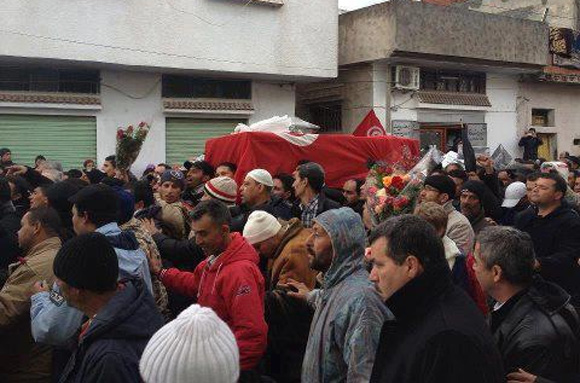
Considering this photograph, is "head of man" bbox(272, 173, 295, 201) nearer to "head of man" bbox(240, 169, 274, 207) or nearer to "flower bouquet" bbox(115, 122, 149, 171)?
"head of man" bbox(240, 169, 274, 207)

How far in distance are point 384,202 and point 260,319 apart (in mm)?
1333

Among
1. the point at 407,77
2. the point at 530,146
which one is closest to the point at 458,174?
the point at 407,77

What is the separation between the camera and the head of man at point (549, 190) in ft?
19.2

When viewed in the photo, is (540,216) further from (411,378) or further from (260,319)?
(411,378)

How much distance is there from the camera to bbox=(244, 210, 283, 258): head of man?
4.74 metres

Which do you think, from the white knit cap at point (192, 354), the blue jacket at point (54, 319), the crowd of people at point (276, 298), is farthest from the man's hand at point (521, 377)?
the blue jacket at point (54, 319)

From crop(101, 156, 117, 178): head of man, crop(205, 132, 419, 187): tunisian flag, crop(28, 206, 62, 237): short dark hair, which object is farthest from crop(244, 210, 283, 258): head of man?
crop(101, 156, 117, 178): head of man

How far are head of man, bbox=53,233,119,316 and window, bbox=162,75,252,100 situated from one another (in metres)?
12.5

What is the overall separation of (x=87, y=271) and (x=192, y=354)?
3.46 ft

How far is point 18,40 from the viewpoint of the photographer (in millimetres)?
12484

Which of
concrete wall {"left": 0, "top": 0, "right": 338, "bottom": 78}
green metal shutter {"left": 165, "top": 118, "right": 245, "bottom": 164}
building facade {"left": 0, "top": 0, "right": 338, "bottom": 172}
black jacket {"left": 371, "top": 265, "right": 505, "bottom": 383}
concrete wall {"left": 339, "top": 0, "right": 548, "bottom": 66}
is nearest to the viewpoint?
black jacket {"left": 371, "top": 265, "right": 505, "bottom": 383}

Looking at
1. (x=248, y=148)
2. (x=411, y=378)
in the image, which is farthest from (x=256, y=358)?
(x=248, y=148)

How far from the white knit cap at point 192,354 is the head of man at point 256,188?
424cm

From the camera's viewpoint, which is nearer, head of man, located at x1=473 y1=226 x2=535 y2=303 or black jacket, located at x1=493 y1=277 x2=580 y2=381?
black jacket, located at x1=493 y1=277 x2=580 y2=381
